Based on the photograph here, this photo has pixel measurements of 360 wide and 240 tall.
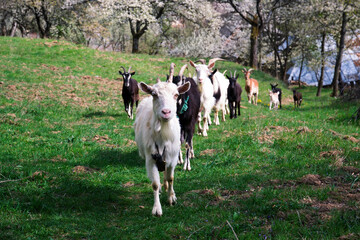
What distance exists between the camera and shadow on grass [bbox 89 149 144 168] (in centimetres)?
831

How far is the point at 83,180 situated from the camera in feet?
22.9

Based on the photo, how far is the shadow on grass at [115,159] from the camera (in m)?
8.31

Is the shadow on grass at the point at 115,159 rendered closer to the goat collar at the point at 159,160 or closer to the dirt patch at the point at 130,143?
the dirt patch at the point at 130,143

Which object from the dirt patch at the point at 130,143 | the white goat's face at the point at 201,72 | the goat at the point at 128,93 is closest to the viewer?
the dirt patch at the point at 130,143

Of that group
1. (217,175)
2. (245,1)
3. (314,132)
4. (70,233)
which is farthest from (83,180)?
(245,1)

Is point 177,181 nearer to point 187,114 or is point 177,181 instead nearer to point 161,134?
point 187,114

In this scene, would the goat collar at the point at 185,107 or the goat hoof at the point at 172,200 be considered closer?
the goat hoof at the point at 172,200

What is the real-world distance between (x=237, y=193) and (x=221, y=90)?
8309 mm

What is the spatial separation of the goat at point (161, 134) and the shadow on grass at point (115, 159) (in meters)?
2.59

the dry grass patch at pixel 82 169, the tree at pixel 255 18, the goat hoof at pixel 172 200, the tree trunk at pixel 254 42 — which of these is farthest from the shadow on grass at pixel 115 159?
the tree trunk at pixel 254 42

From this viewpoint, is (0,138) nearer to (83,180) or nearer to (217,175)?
(83,180)

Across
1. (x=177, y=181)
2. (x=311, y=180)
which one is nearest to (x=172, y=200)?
(x=177, y=181)

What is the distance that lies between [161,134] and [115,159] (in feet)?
11.0

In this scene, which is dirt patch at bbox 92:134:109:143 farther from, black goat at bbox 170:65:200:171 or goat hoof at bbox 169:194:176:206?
goat hoof at bbox 169:194:176:206
